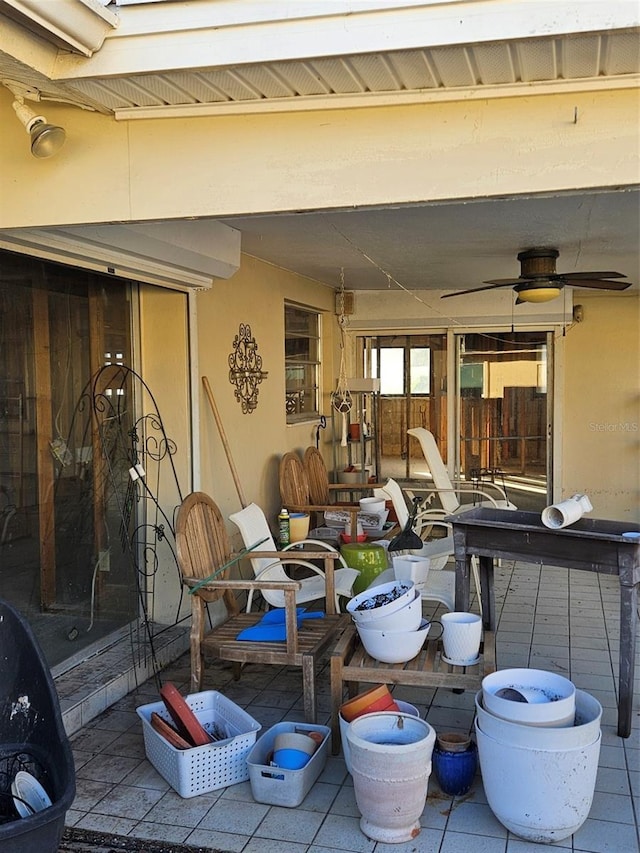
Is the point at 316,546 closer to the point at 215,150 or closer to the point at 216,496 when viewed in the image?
the point at 216,496

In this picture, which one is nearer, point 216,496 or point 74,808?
point 74,808

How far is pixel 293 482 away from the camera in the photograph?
18.0ft

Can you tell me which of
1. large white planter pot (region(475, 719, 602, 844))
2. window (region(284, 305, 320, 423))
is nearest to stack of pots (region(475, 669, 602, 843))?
large white planter pot (region(475, 719, 602, 844))

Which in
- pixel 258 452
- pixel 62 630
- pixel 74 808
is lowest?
pixel 74 808

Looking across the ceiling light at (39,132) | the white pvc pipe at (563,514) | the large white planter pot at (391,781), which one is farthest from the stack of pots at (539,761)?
the ceiling light at (39,132)

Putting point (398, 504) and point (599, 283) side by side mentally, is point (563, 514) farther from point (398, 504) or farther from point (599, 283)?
point (599, 283)

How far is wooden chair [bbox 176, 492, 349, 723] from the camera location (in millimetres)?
3242

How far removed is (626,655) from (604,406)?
4406 millimetres

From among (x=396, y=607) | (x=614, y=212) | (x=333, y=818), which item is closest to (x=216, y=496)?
(x=396, y=607)

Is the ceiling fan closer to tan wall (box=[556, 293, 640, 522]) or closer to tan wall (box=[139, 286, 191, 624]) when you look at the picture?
tan wall (box=[139, 286, 191, 624])

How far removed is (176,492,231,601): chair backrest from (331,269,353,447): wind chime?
2738 millimetres

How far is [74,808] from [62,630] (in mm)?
1125

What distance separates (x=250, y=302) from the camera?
515cm

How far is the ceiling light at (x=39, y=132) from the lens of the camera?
8.03 ft
